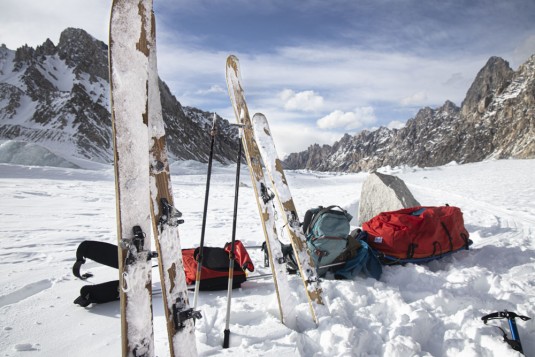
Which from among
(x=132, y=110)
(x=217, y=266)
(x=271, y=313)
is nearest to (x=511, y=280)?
(x=271, y=313)

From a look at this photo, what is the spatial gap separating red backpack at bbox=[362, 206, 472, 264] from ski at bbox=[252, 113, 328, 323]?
A: 5.10 ft

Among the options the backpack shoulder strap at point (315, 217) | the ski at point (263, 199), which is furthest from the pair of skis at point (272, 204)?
the backpack shoulder strap at point (315, 217)

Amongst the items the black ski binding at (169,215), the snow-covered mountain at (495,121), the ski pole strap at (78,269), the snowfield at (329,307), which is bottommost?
the snowfield at (329,307)

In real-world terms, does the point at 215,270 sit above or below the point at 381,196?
below

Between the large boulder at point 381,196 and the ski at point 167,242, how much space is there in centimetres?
522

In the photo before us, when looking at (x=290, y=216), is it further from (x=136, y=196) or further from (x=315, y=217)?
(x=136, y=196)

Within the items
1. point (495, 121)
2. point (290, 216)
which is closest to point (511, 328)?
point (290, 216)

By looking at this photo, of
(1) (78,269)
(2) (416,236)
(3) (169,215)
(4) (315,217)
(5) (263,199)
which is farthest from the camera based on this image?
(2) (416,236)

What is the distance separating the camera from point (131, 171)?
1604 millimetres

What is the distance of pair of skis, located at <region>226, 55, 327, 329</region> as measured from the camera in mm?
2627

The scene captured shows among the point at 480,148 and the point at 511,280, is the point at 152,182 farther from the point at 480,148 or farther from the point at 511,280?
the point at 480,148

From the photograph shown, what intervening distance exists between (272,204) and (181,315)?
1.43 metres

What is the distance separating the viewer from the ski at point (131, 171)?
1.54 m

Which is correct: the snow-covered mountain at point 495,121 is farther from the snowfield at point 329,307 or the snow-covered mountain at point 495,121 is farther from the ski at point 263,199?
the ski at point 263,199
